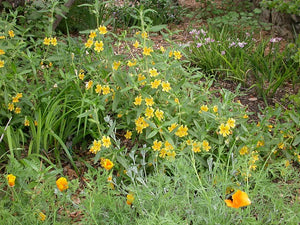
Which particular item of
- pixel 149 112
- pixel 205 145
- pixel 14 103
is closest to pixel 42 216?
pixel 149 112

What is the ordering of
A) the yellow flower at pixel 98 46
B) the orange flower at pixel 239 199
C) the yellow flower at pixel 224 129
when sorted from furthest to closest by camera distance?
the yellow flower at pixel 98 46 → the yellow flower at pixel 224 129 → the orange flower at pixel 239 199

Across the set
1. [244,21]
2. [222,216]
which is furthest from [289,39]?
[222,216]

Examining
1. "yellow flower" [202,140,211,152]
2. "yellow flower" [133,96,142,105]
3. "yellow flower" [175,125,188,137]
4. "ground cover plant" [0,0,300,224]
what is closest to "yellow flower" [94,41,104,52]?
"ground cover plant" [0,0,300,224]

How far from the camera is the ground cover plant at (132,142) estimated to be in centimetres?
214

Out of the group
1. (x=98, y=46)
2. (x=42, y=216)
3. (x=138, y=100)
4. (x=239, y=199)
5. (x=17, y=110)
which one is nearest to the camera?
(x=239, y=199)

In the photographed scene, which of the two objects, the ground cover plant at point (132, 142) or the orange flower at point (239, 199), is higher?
the orange flower at point (239, 199)

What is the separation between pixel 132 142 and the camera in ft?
9.50

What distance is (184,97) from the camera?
2.92 metres

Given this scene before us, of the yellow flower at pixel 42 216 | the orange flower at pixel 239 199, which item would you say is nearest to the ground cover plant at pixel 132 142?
the yellow flower at pixel 42 216

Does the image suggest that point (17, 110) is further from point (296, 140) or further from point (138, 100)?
point (296, 140)

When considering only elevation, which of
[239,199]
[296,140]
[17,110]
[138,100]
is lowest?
[296,140]

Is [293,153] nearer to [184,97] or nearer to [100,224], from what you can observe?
[184,97]

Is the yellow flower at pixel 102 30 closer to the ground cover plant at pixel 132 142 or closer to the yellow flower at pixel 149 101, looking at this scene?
the ground cover plant at pixel 132 142

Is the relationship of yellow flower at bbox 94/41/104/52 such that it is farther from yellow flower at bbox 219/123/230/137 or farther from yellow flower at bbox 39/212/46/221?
yellow flower at bbox 39/212/46/221
